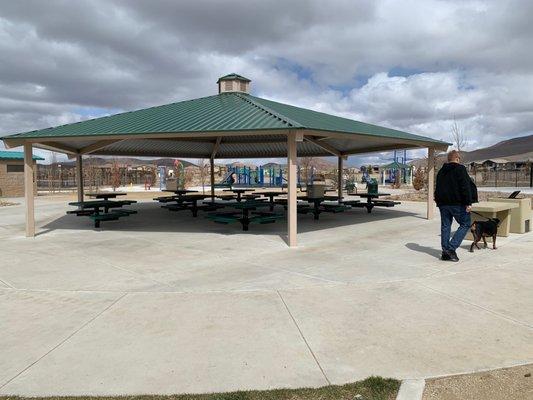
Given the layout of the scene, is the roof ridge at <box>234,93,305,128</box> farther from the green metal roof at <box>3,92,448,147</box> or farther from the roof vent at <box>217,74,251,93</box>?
the roof vent at <box>217,74,251,93</box>

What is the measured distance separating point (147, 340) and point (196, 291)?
5.29ft

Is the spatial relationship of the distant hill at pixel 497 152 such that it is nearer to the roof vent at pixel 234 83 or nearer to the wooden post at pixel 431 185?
the wooden post at pixel 431 185

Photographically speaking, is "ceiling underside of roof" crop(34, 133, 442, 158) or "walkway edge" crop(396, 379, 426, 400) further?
"ceiling underside of roof" crop(34, 133, 442, 158)

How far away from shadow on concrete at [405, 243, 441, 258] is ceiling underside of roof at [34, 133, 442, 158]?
559cm

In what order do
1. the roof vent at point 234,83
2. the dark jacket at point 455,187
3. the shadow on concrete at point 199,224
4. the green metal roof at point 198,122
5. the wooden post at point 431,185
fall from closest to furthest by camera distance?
the dark jacket at point 455,187, the green metal roof at point 198,122, the shadow on concrete at point 199,224, the wooden post at point 431,185, the roof vent at point 234,83

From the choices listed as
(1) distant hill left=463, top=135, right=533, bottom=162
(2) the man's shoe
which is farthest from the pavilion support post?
(1) distant hill left=463, top=135, right=533, bottom=162

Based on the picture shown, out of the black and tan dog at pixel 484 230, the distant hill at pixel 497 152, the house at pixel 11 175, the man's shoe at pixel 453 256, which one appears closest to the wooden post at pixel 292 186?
the man's shoe at pixel 453 256

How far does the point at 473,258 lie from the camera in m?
7.36

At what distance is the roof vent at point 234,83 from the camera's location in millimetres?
14734

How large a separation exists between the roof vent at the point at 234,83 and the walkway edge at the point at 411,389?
12984 millimetres

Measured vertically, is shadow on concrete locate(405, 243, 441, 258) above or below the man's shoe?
below

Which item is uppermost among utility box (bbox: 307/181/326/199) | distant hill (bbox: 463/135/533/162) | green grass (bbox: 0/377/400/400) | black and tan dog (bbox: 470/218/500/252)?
distant hill (bbox: 463/135/533/162)

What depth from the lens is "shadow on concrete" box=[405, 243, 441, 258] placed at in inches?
306

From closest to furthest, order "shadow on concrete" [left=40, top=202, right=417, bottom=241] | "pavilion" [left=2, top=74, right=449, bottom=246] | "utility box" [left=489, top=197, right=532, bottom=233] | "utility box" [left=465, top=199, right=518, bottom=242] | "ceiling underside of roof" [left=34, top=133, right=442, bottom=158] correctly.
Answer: "utility box" [left=465, top=199, right=518, bottom=242] → "pavilion" [left=2, top=74, right=449, bottom=246] → "utility box" [left=489, top=197, right=532, bottom=233] → "shadow on concrete" [left=40, top=202, right=417, bottom=241] → "ceiling underside of roof" [left=34, top=133, right=442, bottom=158]
